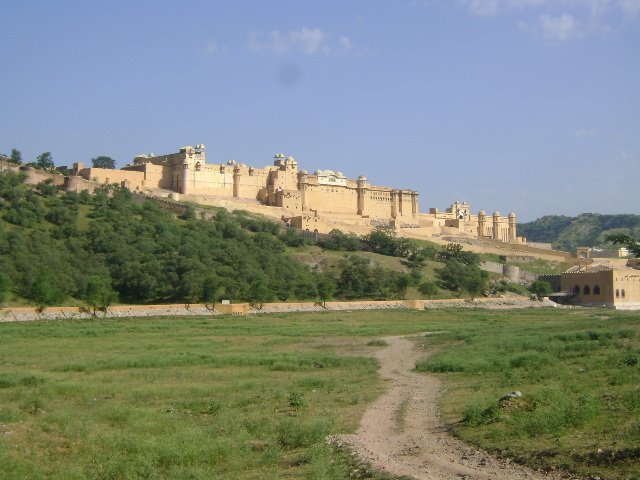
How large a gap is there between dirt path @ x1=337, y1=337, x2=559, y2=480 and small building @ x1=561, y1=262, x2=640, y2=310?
4665 centimetres

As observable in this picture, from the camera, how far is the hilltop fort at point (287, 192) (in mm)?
74375

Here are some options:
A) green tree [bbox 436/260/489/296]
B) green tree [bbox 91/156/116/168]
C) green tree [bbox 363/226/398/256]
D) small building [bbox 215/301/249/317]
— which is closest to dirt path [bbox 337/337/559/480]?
small building [bbox 215/301/249/317]

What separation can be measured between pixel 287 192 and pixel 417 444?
232 ft

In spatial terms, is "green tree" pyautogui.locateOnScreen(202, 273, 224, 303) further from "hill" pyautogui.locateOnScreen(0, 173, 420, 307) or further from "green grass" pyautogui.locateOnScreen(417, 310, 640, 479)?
"green grass" pyautogui.locateOnScreen(417, 310, 640, 479)

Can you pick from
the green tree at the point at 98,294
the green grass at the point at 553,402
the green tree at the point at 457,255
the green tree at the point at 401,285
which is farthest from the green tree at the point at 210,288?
the green tree at the point at 457,255

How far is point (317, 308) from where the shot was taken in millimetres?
50094

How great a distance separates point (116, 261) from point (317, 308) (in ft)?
42.2

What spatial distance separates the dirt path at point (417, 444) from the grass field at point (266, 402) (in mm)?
318

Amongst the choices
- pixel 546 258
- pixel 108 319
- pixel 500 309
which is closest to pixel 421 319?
pixel 500 309

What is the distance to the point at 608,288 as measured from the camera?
→ 60.3 m

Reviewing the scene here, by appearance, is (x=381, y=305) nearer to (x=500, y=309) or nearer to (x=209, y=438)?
(x=500, y=309)

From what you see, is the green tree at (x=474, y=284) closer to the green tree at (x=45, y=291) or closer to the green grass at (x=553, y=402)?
the green tree at (x=45, y=291)

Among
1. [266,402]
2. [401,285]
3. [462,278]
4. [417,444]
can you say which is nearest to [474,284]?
[462,278]

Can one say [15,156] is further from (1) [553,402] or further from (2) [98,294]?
(1) [553,402]
